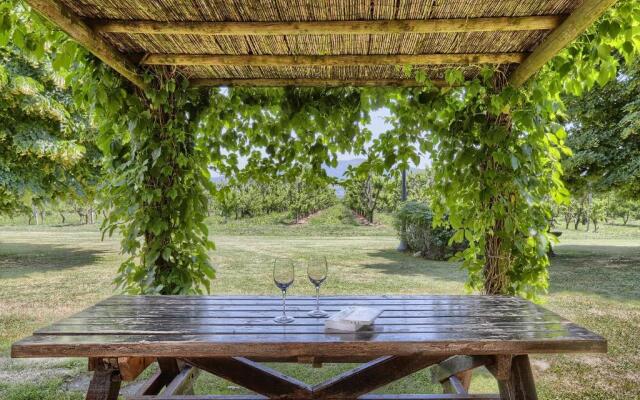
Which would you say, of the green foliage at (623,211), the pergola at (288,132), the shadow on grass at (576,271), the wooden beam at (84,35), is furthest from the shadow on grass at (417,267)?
the green foliage at (623,211)

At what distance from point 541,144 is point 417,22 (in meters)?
1.42

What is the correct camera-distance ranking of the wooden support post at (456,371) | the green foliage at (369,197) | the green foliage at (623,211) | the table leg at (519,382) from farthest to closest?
the green foliage at (623,211) → the green foliage at (369,197) → the wooden support post at (456,371) → the table leg at (519,382)

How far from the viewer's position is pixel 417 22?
252 cm

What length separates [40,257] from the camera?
11406 millimetres

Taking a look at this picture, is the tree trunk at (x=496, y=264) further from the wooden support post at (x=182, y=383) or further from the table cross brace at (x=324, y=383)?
the wooden support post at (x=182, y=383)

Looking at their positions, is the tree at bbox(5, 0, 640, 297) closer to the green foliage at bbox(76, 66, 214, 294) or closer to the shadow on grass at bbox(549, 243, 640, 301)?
the green foliage at bbox(76, 66, 214, 294)

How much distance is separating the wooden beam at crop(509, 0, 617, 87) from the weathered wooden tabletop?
136 cm

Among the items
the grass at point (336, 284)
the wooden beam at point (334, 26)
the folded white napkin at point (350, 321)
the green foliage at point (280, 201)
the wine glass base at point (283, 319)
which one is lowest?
the grass at point (336, 284)

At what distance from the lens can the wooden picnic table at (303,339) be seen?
1.68 m

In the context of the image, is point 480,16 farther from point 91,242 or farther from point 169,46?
point 91,242

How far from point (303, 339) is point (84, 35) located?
6.30 feet

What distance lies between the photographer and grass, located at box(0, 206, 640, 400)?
12.3ft

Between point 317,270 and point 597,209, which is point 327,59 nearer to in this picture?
point 317,270

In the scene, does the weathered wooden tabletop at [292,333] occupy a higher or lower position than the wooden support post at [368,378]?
higher
